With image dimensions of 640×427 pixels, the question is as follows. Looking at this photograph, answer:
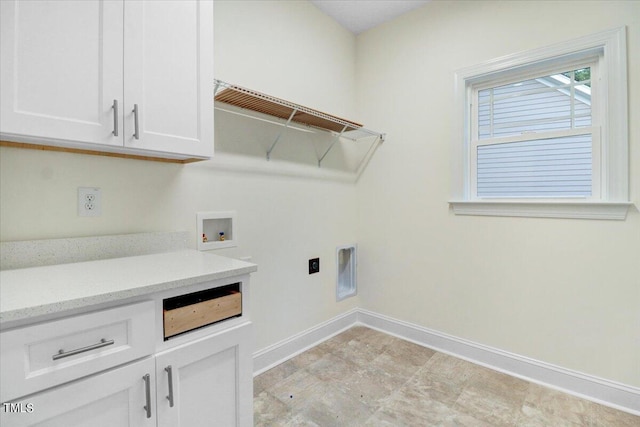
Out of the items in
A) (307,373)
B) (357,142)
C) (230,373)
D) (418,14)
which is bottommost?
(307,373)

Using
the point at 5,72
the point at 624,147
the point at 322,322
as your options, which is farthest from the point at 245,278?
the point at 624,147

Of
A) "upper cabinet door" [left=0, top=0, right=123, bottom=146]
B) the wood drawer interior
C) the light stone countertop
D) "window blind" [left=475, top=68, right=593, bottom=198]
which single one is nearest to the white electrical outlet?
the light stone countertop

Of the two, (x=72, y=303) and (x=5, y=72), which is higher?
(x=5, y=72)

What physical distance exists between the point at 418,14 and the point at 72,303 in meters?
2.71

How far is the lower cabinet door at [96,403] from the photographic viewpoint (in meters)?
0.79

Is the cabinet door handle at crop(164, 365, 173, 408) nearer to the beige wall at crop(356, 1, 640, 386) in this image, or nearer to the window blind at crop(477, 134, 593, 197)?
the beige wall at crop(356, 1, 640, 386)

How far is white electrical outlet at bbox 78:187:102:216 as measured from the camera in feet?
4.33

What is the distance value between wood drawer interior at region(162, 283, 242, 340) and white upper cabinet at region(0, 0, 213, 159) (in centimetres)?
59

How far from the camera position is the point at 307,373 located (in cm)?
199

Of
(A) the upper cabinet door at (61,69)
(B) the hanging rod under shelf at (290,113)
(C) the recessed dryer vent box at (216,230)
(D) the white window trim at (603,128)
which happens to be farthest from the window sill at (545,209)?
(A) the upper cabinet door at (61,69)

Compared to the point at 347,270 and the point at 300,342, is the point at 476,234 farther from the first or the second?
the point at 300,342

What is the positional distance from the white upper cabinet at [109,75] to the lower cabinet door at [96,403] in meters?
0.75

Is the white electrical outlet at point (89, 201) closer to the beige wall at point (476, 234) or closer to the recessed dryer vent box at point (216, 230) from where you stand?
the recessed dryer vent box at point (216, 230)

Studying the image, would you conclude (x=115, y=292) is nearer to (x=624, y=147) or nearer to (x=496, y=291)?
(x=496, y=291)
